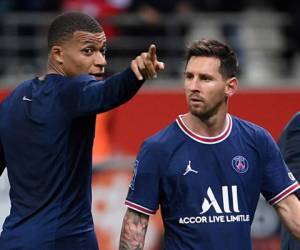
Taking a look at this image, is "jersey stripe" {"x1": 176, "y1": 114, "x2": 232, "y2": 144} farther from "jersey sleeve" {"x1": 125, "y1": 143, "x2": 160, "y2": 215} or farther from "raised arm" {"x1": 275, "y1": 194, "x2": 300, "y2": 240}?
"raised arm" {"x1": 275, "y1": 194, "x2": 300, "y2": 240}

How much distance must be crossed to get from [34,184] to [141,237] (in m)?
0.60

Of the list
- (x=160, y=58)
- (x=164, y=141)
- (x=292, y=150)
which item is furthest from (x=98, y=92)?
(x=160, y=58)

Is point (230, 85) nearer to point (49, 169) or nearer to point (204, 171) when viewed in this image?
point (204, 171)

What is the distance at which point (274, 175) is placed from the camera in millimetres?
5539

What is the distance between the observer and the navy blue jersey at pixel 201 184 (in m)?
5.32

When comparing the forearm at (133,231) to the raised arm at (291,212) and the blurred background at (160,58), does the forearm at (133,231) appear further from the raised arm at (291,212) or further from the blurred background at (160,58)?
the blurred background at (160,58)

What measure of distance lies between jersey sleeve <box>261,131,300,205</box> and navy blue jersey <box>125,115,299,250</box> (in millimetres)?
11

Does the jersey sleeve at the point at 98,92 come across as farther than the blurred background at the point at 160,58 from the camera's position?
No

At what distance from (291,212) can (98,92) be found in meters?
1.28

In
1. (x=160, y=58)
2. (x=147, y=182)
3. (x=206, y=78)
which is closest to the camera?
(x=147, y=182)

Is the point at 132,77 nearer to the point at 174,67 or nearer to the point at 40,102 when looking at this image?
the point at 40,102

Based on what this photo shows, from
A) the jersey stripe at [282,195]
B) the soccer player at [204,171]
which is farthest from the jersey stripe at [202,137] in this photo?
the jersey stripe at [282,195]

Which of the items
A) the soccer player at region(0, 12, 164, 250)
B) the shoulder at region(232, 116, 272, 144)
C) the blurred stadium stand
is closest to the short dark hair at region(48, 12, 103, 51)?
the soccer player at region(0, 12, 164, 250)

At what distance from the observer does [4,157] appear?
18.1 feet
